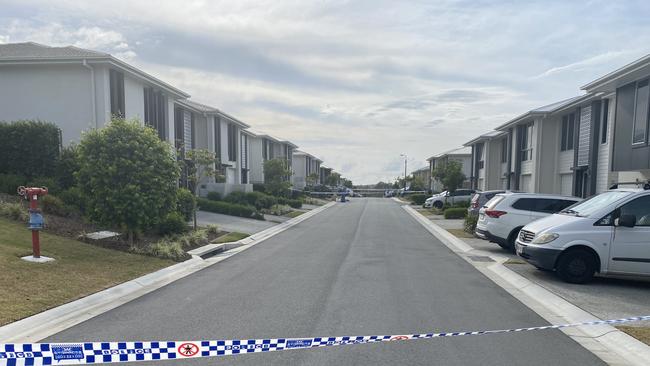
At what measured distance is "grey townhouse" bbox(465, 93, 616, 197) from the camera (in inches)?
730

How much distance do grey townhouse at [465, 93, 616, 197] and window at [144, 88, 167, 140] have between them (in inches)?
792

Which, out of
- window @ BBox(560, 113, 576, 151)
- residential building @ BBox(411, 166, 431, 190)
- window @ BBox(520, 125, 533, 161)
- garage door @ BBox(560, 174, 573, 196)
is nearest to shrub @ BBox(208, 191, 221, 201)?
window @ BBox(520, 125, 533, 161)

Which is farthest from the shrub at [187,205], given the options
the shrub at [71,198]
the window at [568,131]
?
the window at [568,131]

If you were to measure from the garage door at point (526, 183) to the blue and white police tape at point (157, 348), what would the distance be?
21.8 meters

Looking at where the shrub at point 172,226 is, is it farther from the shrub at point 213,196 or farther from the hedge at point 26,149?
the shrub at point 213,196

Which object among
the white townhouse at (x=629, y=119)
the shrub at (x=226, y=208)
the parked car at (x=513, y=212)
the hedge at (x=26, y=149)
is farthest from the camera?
the shrub at (x=226, y=208)

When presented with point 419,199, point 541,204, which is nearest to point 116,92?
point 541,204

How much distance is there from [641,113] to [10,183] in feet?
65.6

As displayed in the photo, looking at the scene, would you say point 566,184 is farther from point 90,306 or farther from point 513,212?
point 90,306

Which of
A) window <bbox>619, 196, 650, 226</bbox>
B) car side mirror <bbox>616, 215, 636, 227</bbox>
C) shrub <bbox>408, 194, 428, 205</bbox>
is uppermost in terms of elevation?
window <bbox>619, 196, 650, 226</bbox>

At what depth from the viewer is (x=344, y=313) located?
21.3 feet

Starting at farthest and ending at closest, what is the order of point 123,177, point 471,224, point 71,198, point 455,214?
point 455,214
point 471,224
point 71,198
point 123,177

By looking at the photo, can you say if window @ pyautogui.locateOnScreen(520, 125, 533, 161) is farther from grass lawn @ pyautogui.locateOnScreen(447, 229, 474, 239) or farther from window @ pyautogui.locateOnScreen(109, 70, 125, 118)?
window @ pyautogui.locateOnScreen(109, 70, 125, 118)

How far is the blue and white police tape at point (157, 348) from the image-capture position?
12.3ft
